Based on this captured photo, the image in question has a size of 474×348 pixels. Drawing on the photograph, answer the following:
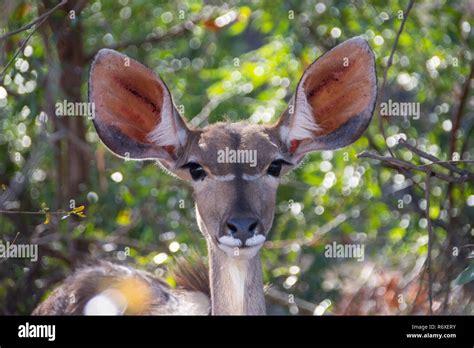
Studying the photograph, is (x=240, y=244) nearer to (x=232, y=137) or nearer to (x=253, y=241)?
(x=253, y=241)

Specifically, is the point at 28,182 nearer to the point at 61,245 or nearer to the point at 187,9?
the point at 61,245

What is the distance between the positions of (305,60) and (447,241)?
177 cm

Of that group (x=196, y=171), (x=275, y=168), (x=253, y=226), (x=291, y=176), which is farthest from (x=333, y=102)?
(x=291, y=176)

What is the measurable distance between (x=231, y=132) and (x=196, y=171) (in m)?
0.30

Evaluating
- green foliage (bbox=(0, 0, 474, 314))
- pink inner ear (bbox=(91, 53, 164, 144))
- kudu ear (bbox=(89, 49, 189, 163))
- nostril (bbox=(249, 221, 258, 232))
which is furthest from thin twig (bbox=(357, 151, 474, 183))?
green foliage (bbox=(0, 0, 474, 314))

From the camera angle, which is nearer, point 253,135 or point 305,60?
point 253,135

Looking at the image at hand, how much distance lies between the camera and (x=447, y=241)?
336 inches

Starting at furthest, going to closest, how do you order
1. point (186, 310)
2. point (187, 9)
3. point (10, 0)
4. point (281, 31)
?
point (187, 9)
point (281, 31)
point (10, 0)
point (186, 310)

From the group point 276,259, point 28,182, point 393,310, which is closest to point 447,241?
point 393,310

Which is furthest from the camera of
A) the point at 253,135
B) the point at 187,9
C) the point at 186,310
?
the point at 187,9

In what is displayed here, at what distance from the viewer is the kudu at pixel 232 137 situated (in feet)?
21.2

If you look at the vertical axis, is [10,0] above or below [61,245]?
above

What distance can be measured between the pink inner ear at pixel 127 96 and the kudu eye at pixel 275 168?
709mm
